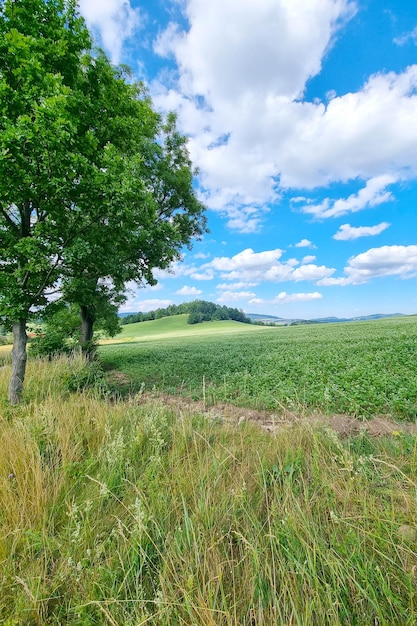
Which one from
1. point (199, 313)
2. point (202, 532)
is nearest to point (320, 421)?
point (202, 532)

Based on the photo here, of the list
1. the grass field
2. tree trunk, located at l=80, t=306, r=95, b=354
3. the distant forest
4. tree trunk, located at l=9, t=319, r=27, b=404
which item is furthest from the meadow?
the distant forest

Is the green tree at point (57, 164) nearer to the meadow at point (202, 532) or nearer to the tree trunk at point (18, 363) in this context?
the tree trunk at point (18, 363)

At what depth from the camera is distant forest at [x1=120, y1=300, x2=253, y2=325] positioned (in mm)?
75375

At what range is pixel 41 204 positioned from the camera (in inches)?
183

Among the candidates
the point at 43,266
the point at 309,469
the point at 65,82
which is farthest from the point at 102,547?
the point at 65,82

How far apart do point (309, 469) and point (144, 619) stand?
1842mm

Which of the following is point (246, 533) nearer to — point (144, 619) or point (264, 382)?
point (144, 619)

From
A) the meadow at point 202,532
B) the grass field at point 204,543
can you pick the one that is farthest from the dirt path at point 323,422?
the grass field at point 204,543

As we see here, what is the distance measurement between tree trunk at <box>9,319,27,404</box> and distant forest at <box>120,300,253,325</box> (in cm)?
6520

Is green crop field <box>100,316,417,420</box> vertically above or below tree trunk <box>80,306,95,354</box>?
below

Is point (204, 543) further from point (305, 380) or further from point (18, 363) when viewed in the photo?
point (305, 380)

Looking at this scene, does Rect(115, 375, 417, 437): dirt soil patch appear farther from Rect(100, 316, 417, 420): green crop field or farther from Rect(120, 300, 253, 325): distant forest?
Rect(120, 300, 253, 325): distant forest

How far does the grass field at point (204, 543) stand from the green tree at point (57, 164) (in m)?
3.33

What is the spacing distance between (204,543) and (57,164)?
5189mm
